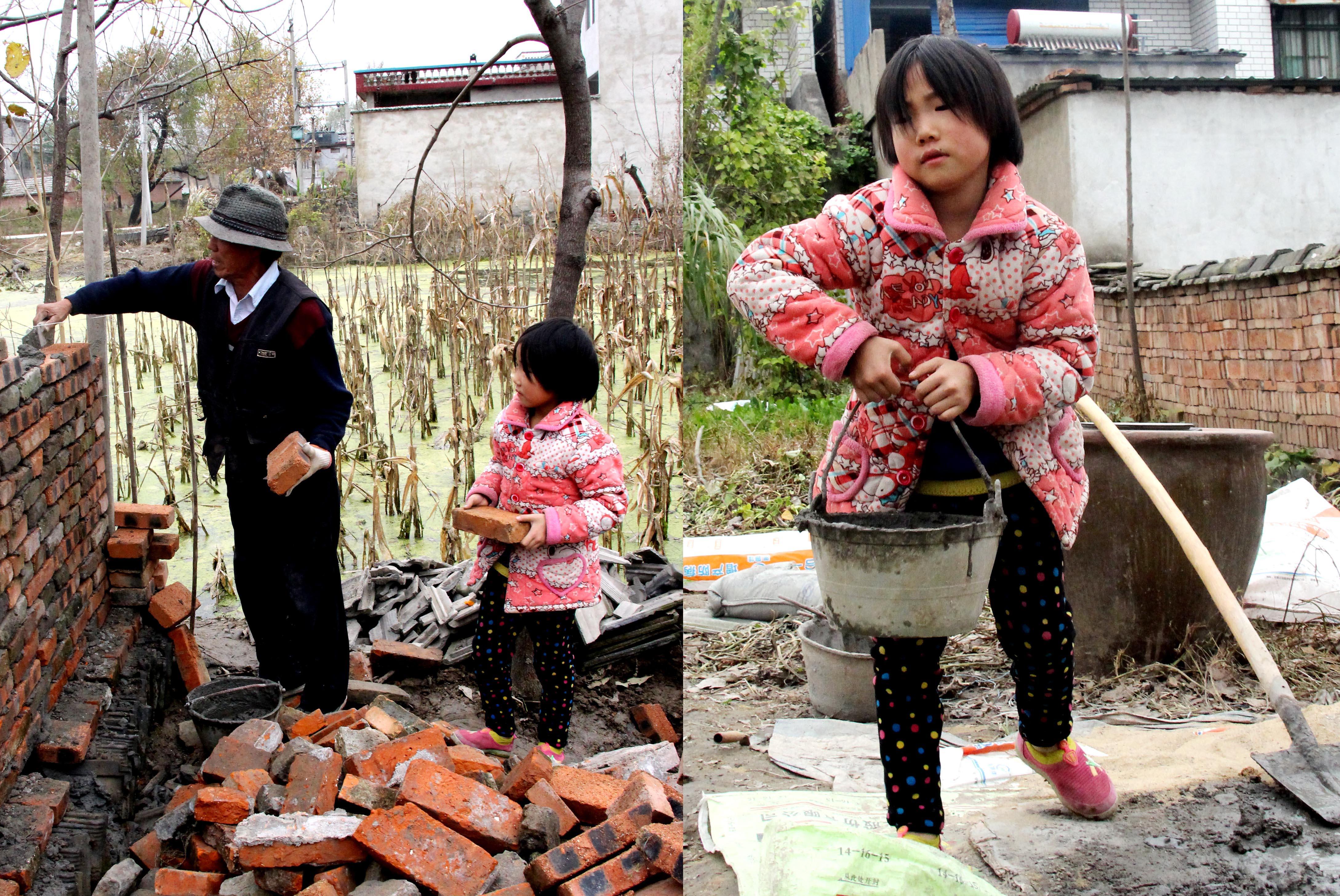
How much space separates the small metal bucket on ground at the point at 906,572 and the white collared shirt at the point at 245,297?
1.87 metres

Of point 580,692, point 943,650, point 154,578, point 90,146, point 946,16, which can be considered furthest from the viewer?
point 580,692

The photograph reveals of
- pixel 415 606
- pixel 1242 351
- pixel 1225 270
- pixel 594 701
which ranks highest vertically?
pixel 1225 270

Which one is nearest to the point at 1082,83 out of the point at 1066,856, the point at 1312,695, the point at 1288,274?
the point at 1288,274

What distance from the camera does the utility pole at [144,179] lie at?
3.09 metres

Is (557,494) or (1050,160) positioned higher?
(1050,160)

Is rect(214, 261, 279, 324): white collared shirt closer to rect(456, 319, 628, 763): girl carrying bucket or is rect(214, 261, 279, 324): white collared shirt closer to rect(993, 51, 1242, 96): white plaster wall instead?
rect(456, 319, 628, 763): girl carrying bucket

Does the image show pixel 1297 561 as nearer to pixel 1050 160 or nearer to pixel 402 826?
pixel 1050 160

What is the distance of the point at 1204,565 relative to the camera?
164cm

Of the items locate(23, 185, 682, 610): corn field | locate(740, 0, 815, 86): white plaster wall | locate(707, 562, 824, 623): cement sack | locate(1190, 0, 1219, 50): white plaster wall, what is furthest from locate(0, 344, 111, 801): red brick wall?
locate(1190, 0, 1219, 50): white plaster wall

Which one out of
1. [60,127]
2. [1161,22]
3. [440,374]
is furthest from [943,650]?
[440,374]

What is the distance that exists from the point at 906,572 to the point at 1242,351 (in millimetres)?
1292

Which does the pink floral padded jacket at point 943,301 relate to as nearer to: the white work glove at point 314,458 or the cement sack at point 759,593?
the cement sack at point 759,593

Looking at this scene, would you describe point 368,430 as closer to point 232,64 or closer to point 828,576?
point 232,64

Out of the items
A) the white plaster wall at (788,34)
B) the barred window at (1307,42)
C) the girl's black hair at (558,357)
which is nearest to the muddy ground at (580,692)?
the girl's black hair at (558,357)
